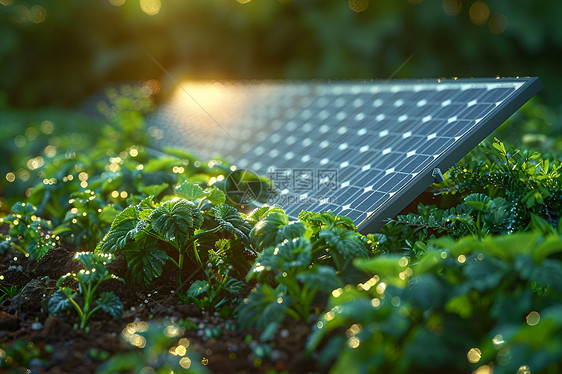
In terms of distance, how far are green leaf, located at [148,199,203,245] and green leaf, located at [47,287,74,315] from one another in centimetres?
52

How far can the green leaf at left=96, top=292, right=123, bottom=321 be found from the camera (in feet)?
7.69

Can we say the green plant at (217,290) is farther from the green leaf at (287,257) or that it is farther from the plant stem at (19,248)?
the plant stem at (19,248)

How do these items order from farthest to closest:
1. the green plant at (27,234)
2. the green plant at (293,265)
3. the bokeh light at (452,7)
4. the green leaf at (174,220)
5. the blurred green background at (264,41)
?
the bokeh light at (452,7)
the blurred green background at (264,41)
the green plant at (27,234)
the green leaf at (174,220)
the green plant at (293,265)

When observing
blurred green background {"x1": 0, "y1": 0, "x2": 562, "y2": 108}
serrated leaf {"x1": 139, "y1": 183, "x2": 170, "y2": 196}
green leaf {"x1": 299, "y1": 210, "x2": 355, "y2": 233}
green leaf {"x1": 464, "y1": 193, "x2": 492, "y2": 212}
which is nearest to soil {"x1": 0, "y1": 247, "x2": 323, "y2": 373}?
green leaf {"x1": 299, "y1": 210, "x2": 355, "y2": 233}

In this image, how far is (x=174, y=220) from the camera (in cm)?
256

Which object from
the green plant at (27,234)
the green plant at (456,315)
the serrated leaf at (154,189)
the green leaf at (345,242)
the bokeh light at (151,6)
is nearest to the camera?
the green plant at (456,315)

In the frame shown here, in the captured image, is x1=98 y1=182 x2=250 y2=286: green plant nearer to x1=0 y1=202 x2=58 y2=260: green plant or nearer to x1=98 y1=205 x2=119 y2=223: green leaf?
x1=98 y1=205 x2=119 y2=223: green leaf

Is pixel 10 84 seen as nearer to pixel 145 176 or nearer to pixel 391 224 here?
pixel 145 176

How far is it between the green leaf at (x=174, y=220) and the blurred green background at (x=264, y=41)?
26.3 ft

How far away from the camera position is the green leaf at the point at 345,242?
233cm

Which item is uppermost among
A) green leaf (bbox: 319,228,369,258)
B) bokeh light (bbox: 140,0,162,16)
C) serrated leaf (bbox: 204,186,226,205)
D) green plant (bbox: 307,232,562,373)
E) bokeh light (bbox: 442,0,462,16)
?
bokeh light (bbox: 442,0,462,16)

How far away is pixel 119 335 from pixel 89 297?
10.9 inches

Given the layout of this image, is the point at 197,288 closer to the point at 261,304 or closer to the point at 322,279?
the point at 261,304

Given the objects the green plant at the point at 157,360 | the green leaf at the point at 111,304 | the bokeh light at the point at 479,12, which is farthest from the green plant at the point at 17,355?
the bokeh light at the point at 479,12
